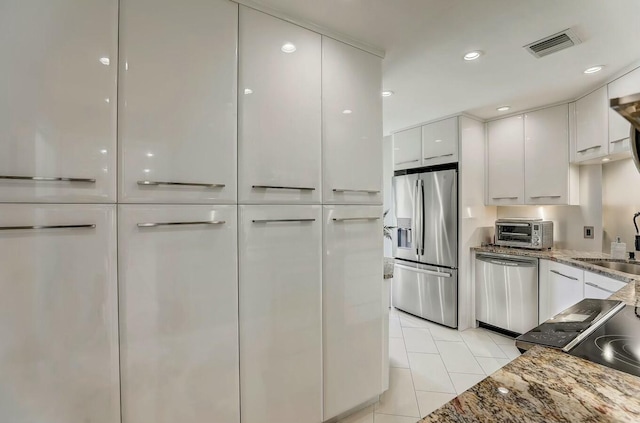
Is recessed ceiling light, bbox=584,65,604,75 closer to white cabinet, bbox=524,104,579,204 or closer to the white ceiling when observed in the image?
the white ceiling

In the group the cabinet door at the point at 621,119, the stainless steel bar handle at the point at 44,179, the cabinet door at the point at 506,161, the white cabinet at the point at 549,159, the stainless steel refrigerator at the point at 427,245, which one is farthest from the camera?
the stainless steel refrigerator at the point at 427,245

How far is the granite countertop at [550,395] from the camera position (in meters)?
0.59

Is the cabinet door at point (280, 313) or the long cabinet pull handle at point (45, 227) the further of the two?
the cabinet door at point (280, 313)

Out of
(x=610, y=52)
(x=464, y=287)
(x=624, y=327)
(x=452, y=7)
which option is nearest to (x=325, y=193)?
(x=452, y=7)

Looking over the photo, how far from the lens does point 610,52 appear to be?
1.96m

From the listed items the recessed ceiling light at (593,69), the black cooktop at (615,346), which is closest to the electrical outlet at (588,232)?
the recessed ceiling light at (593,69)

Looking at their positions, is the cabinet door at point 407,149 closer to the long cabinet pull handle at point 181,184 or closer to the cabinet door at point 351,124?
the cabinet door at point 351,124

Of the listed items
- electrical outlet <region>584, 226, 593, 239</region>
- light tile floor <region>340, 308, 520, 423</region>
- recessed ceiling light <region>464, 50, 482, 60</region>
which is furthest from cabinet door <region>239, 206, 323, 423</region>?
electrical outlet <region>584, 226, 593, 239</region>

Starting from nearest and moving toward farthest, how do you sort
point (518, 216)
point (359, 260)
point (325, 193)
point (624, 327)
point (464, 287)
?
point (624, 327) → point (325, 193) → point (359, 260) → point (464, 287) → point (518, 216)

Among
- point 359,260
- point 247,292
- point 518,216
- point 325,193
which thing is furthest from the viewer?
point 518,216

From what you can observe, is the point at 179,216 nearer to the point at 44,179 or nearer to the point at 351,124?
the point at 44,179

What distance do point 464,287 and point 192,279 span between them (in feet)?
9.61

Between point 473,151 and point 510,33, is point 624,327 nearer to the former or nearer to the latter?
point 510,33

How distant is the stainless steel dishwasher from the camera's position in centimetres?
290
